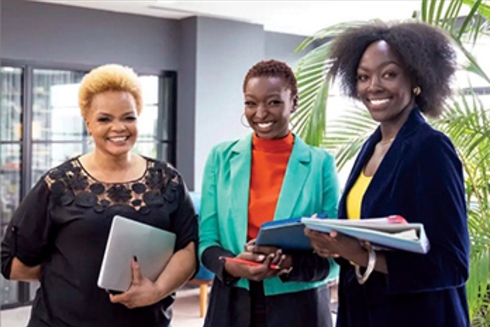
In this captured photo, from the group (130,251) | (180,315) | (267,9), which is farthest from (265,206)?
(267,9)

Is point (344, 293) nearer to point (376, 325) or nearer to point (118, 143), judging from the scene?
point (376, 325)

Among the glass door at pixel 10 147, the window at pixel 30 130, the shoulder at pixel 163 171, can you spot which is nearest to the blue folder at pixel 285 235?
the shoulder at pixel 163 171

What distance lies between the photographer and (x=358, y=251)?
137 centimetres

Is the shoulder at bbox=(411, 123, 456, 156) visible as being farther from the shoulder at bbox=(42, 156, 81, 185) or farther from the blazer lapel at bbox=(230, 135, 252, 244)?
the shoulder at bbox=(42, 156, 81, 185)

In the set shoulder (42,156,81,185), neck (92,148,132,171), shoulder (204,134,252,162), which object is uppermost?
shoulder (204,134,252,162)

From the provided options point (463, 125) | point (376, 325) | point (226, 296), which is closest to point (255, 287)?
point (226, 296)

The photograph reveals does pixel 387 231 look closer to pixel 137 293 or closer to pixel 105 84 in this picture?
pixel 137 293

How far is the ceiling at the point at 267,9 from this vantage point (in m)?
5.19

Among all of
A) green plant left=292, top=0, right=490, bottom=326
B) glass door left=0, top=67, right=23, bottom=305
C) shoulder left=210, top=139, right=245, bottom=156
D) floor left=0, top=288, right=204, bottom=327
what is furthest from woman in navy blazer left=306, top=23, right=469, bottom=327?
glass door left=0, top=67, right=23, bottom=305

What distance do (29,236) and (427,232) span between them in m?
1.01

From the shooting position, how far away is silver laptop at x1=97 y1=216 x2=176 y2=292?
1.60m

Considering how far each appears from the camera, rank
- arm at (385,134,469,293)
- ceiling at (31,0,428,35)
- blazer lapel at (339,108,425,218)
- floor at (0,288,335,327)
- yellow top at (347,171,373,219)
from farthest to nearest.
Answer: ceiling at (31,0,428,35) → floor at (0,288,335,327) → yellow top at (347,171,373,219) → blazer lapel at (339,108,425,218) → arm at (385,134,469,293)

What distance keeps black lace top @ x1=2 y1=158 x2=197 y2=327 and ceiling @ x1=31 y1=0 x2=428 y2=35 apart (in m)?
3.62

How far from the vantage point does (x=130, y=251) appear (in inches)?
65.1
